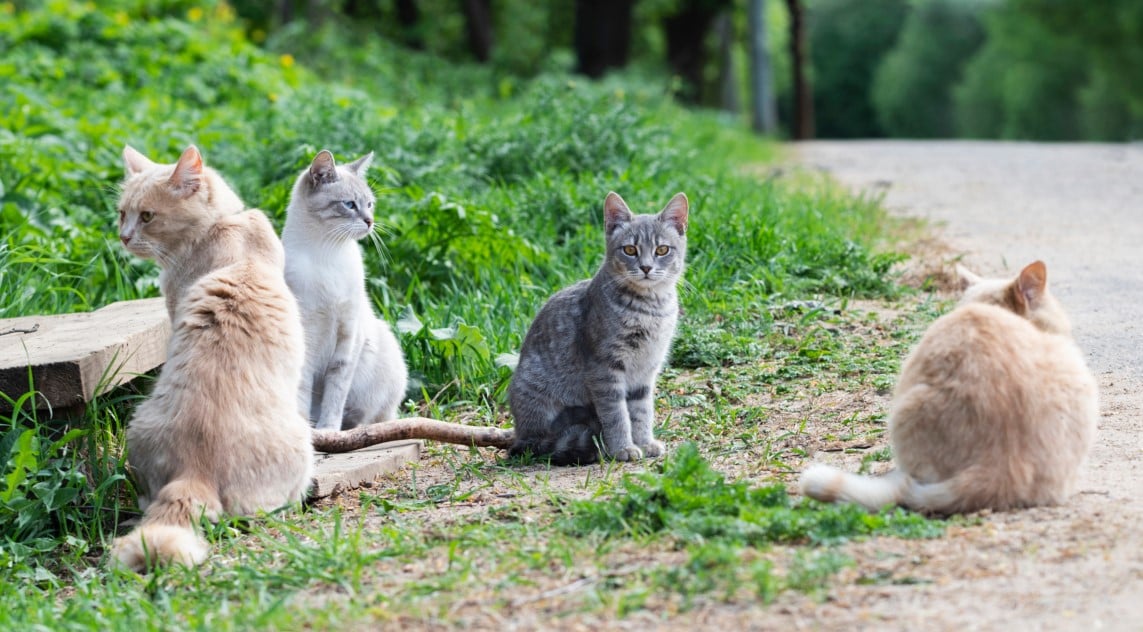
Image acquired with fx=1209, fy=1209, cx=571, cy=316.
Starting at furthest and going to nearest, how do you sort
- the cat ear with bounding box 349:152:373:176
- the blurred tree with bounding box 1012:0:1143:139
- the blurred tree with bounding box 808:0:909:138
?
the blurred tree with bounding box 808:0:909:138
the blurred tree with bounding box 1012:0:1143:139
the cat ear with bounding box 349:152:373:176

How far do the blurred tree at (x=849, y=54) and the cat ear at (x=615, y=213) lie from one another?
32.9 meters

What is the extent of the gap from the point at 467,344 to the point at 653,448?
1.55 metres

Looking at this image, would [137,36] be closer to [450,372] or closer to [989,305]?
[450,372]

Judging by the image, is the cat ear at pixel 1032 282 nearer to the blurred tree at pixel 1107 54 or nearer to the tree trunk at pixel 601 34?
the tree trunk at pixel 601 34

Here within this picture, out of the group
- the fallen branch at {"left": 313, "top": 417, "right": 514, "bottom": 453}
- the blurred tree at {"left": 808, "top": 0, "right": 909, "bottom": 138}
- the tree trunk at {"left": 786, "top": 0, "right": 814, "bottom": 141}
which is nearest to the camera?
the fallen branch at {"left": 313, "top": 417, "right": 514, "bottom": 453}

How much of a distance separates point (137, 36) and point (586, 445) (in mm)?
9878

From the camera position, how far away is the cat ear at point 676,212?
5312 millimetres

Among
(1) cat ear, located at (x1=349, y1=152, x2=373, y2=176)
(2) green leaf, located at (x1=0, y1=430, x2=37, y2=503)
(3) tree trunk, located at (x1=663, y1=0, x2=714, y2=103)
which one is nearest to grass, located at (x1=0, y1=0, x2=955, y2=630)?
(2) green leaf, located at (x1=0, y1=430, x2=37, y2=503)

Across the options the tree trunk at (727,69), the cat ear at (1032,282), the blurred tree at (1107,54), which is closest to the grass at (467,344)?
the cat ear at (1032,282)

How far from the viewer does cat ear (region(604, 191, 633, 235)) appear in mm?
Result: 5312

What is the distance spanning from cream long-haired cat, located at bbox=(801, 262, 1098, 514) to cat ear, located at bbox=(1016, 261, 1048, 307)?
15 centimetres

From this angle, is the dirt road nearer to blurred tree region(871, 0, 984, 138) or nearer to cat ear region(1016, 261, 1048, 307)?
cat ear region(1016, 261, 1048, 307)

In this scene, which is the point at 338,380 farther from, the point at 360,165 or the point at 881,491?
the point at 881,491

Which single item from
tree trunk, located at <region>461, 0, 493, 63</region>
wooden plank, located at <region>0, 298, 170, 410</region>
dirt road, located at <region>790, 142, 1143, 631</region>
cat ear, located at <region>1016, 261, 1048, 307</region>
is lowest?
dirt road, located at <region>790, 142, 1143, 631</region>
